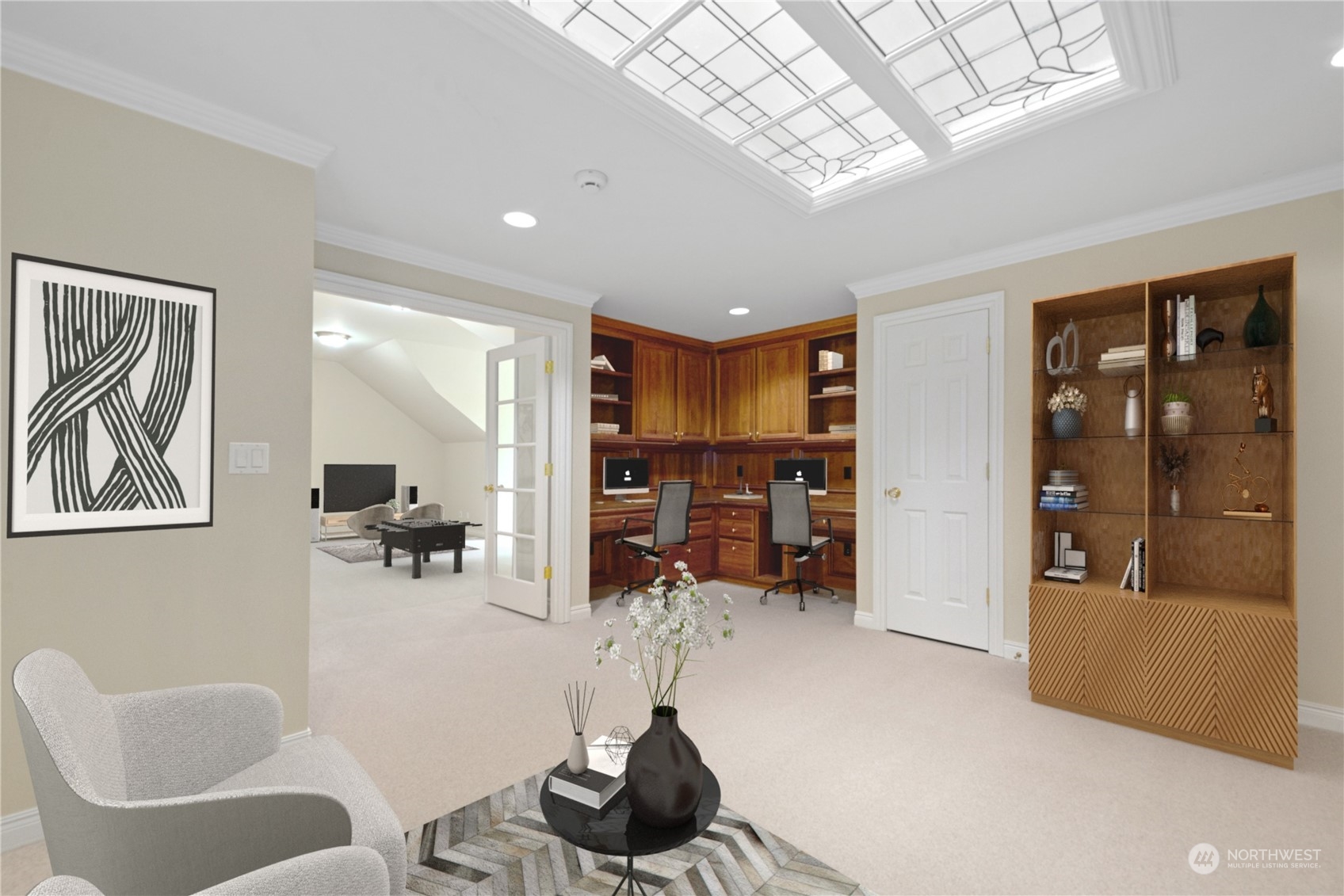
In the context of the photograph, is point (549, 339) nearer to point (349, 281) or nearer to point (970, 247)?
point (349, 281)

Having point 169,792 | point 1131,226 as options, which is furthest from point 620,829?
point 1131,226

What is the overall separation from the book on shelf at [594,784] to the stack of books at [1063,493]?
8.96ft

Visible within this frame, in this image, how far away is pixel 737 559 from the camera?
6039 mm

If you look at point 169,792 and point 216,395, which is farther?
→ point 216,395

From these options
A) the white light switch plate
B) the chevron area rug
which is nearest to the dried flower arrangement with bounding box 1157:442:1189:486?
the chevron area rug

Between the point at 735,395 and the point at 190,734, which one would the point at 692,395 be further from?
the point at 190,734

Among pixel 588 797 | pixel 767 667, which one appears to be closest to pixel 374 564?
pixel 767 667

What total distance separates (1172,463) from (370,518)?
8.78 m

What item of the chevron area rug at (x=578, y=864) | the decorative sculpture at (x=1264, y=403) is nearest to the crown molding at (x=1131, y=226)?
the decorative sculpture at (x=1264, y=403)

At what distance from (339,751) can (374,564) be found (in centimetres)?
619

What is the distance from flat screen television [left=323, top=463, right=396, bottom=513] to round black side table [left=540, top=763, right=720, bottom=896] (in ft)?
31.0

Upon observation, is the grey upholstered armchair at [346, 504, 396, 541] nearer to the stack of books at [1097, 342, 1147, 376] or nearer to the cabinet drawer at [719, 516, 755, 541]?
the cabinet drawer at [719, 516, 755, 541]

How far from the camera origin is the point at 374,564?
7.28 m

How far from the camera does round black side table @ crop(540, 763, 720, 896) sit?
139 centimetres
